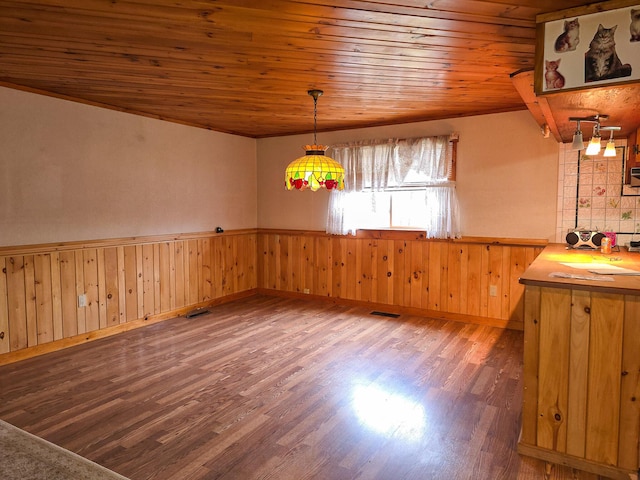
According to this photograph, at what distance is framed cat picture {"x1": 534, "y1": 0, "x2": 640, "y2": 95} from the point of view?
1.92 metres

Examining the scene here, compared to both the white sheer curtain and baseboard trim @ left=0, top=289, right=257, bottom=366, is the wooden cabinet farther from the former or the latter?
baseboard trim @ left=0, top=289, right=257, bottom=366

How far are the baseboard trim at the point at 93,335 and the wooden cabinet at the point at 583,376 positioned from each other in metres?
3.85

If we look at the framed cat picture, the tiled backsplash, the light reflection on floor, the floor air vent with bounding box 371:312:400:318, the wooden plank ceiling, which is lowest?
the light reflection on floor

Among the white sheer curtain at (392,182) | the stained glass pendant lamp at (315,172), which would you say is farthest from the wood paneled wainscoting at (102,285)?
the stained glass pendant lamp at (315,172)

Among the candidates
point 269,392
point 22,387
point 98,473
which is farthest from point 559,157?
point 22,387

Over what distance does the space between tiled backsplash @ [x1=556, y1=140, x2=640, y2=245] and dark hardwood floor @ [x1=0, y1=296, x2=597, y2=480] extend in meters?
1.38

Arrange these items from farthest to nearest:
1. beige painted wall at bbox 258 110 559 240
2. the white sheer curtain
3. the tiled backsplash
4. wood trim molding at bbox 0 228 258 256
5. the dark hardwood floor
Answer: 1. the white sheer curtain
2. beige painted wall at bbox 258 110 559 240
3. the tiled backsplash
4. wood trim molding at bbox 0 228 258 256
5. the dark hardwood floor

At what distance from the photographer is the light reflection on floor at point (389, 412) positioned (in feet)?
8.09

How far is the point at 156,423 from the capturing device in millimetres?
2559

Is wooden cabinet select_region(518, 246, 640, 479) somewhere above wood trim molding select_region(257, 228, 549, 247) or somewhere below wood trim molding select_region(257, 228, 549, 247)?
below

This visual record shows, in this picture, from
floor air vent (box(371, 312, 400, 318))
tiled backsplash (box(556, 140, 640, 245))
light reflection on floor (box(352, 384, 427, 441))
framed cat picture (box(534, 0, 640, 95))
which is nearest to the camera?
framed cat picture (box(534, 0, 640, 95))

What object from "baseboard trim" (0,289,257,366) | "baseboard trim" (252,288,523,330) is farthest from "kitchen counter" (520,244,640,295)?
"baseboard trim" (0,289,257,366)

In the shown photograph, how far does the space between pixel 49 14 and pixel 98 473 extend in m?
2.23

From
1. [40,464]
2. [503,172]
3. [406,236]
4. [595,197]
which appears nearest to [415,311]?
[406,236]
